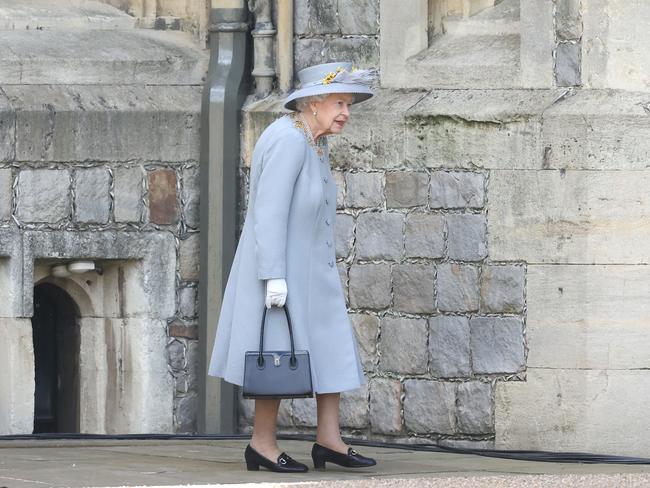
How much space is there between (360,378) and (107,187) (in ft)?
8.45

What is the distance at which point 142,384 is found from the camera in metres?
9.31

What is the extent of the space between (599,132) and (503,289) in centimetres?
82

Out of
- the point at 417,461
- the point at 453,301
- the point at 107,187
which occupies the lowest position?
the point at 417,461

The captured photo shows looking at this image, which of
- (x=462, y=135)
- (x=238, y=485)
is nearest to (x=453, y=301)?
(x=462, y=135)

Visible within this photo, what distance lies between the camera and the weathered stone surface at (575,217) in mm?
8438

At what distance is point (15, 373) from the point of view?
Answer: 9078mm

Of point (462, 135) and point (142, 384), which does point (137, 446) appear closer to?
point (142, 384)

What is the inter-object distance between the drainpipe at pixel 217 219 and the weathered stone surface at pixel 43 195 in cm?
66

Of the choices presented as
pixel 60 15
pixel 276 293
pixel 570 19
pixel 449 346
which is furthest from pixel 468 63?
pixel 276 293

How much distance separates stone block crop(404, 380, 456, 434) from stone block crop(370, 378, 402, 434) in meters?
0.04

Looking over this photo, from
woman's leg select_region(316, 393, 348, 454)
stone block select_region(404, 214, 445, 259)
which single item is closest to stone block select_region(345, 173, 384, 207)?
stone block select_region(404, 214, 445, 259)

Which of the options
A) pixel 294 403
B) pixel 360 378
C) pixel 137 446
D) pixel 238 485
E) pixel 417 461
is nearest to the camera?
pixel 238 485

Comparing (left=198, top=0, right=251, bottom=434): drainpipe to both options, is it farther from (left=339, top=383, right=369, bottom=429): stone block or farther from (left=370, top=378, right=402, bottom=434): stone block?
(left=370, top=378, right=402, bottom=434): stone block

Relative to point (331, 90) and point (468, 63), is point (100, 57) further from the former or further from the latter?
point (331, 90)
